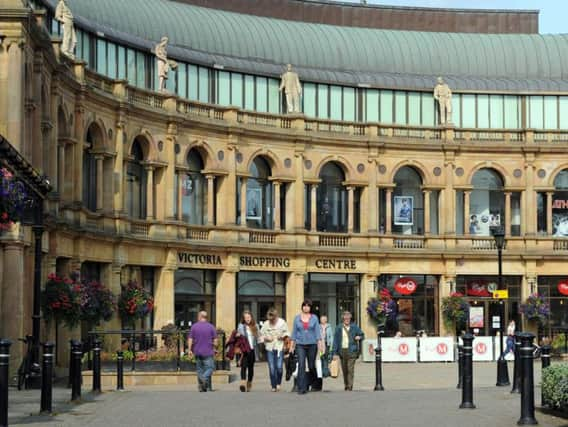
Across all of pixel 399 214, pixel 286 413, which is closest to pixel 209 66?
pixel 399 214

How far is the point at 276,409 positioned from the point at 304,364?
5.59 meters

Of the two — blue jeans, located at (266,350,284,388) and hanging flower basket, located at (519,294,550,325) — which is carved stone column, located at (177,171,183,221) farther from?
blue jeans, located at (266,350,284,388)

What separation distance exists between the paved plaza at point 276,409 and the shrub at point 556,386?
0.99 feet

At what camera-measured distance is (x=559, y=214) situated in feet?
239

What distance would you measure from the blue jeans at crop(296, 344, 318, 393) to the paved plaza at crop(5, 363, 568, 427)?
0.42 meters

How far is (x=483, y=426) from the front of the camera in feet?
72.5

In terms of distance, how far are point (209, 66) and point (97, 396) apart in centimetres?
3680

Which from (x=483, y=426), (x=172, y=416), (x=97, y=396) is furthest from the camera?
(x=97, y=396)

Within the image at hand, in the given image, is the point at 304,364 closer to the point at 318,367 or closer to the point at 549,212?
the point at 318,367

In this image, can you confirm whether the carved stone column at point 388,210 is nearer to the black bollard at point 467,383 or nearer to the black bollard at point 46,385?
the black bollard at point 467,383

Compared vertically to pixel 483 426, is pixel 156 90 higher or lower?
higher

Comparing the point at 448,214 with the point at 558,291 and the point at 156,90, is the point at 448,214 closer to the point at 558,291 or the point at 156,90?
the point at 558,291

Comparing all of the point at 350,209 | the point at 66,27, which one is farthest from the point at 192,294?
the point at 66,27

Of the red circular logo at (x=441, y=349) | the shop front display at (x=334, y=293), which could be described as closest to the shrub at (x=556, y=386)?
the red circular logo at (x=441, y=349)
